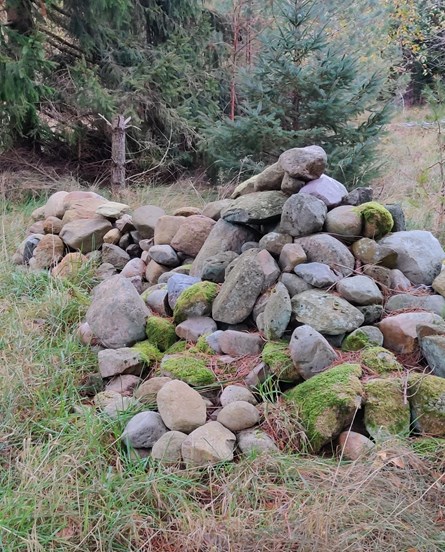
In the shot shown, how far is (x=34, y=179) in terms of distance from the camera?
6.53 metres

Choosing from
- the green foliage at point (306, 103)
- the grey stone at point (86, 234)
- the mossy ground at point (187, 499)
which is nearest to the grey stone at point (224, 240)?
the grey stone at point (86, 234)

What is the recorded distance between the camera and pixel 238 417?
7.05 ft

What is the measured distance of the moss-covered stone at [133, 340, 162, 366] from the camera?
2.68 m

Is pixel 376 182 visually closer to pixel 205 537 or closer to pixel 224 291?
pixel 224 291

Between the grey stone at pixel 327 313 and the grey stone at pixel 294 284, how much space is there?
0.12 metres

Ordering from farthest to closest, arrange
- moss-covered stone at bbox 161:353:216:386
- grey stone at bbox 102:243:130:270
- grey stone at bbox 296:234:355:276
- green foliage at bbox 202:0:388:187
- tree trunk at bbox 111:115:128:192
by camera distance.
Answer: tree trunk at bbox 111:115:128:192 → green foliage at bbox 202:0:388:187 → grey stone at bbox 102:243:130:270 → grey stone at bbox 296:234:355:276 → moss-covered stone at bbox 161:353:216:386

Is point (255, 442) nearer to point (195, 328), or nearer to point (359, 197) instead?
point (195, 328)

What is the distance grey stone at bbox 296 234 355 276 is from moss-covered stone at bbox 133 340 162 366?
3.23ft

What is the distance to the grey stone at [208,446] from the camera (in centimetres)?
197

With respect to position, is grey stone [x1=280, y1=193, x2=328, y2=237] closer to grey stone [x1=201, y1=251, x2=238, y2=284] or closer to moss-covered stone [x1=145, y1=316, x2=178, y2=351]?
grey stone [x1=201, y1=251, x2=238, y2=284]

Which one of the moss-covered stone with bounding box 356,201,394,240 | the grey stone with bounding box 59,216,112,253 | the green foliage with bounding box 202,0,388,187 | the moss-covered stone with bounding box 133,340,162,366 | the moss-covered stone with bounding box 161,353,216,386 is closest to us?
the moss-covered stone with bounding box 161,353,216,386

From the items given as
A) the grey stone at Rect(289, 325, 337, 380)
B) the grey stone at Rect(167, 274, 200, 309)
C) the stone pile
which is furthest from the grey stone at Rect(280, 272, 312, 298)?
the grey stone at Rect(167, 274, 200, 309)

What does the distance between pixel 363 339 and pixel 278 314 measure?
16.6 inches

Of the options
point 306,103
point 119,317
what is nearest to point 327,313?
point 119,317
